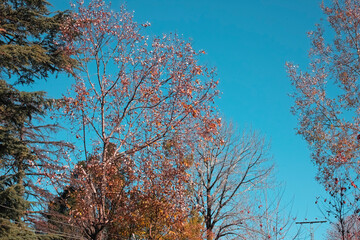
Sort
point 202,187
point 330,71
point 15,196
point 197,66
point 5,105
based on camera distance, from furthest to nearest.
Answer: point 202,187
point 330,71
point 5,105
point 15,196
point 197,66

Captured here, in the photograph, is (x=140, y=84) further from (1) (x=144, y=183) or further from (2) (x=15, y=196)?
(2) (x=15, y=196)

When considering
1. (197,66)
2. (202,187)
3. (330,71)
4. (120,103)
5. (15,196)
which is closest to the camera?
(197,66)

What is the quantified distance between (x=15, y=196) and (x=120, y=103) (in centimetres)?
408

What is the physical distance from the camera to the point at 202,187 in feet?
66.4

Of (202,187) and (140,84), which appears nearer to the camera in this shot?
(140,84)

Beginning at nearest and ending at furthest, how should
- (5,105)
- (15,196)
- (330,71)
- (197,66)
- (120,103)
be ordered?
(197,66) → (120,103) → (15,196) → (5,105) → (330,71)

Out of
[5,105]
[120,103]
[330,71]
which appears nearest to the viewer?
[120,103]

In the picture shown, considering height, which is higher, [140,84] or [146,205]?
[140,84]

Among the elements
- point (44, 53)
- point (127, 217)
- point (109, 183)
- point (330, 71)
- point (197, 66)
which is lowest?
point (127, 217)

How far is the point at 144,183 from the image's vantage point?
9.70 meters

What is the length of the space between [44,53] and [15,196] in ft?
15.3

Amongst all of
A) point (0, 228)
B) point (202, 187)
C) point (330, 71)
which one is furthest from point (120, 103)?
point (202, 187)

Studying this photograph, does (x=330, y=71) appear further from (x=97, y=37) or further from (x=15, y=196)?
(x=15, y=196)

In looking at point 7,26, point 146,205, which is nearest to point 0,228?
point 146,205
